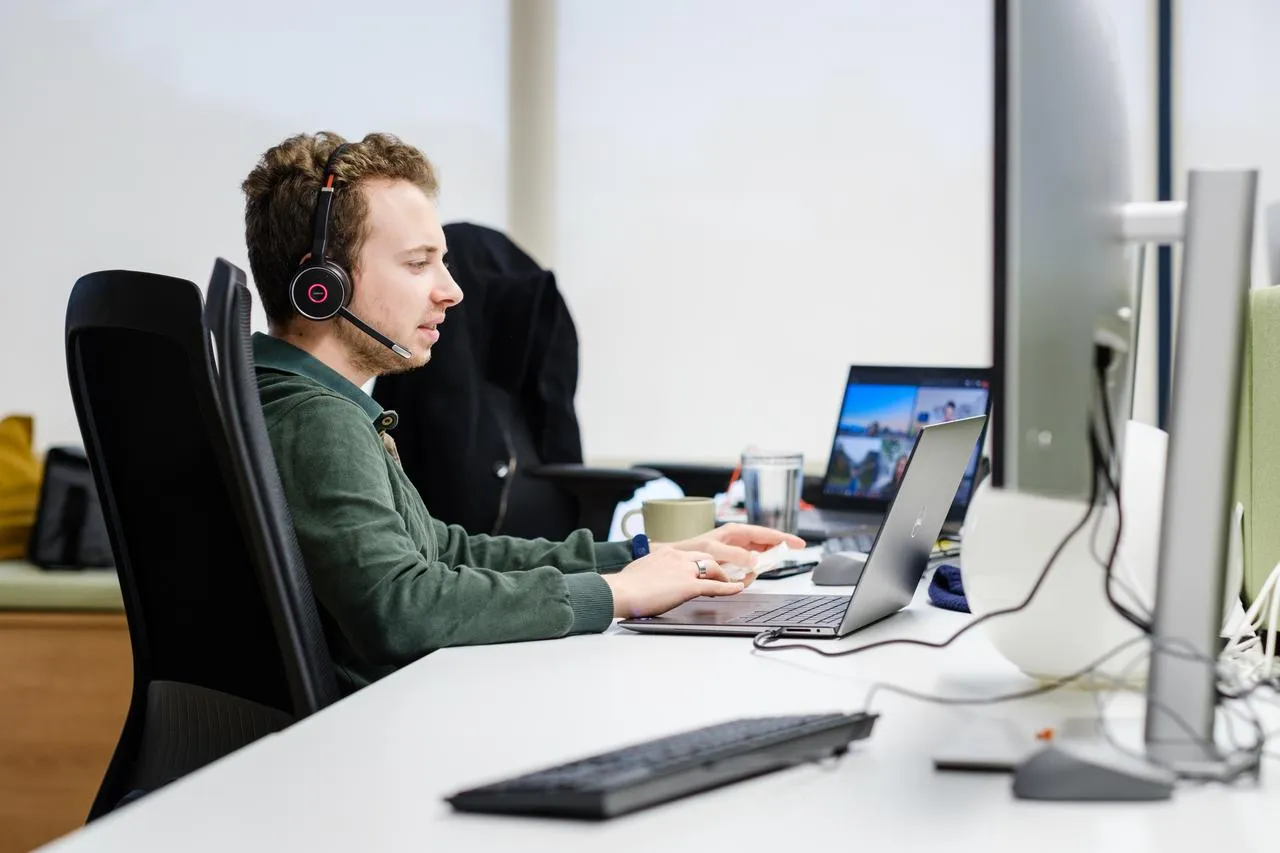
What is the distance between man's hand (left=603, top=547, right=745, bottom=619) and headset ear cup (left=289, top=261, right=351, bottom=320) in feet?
1.42

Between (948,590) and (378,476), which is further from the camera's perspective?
(948,590)

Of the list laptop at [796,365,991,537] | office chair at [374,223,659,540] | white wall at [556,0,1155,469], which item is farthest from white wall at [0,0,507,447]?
laptop at [796,365,991,537]

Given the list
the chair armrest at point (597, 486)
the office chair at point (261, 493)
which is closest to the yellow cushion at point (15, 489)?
the chair armrest at point (597, 486)

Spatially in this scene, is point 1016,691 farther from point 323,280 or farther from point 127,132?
point 127,132

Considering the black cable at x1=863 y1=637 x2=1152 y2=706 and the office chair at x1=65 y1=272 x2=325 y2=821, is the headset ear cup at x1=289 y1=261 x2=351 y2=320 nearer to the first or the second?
the office chair at x1=65 y1=272 x2=325 y2=821

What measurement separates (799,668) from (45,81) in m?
2.67

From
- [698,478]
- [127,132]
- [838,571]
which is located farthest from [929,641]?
[127,132]

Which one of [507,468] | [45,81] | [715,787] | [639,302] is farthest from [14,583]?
[715,787]

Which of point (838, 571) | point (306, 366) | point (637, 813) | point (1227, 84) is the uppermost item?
point (1227, 84)

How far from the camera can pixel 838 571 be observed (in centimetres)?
142

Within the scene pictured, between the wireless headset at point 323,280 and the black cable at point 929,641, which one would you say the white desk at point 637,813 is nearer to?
the black cable at point 929,641

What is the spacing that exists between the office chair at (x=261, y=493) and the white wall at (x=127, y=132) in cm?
212

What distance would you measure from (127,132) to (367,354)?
6.33 ft

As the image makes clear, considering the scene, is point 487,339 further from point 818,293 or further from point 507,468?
point 818,293
